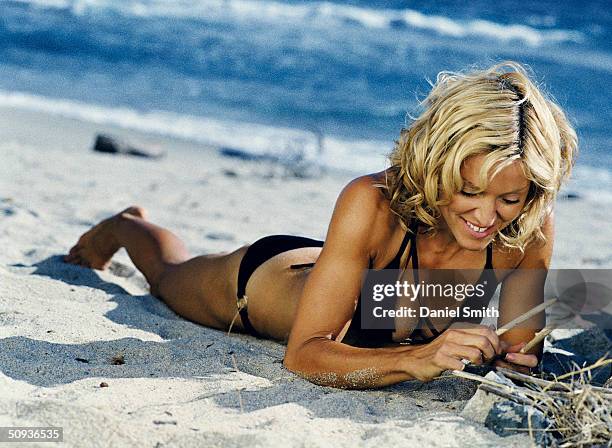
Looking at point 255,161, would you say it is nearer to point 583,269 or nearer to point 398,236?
point 583,269

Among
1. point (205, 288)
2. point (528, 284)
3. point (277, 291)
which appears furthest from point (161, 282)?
point (528, 284)

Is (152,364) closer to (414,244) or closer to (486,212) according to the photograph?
(414,244)

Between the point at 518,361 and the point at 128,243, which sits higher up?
the point at 518,361

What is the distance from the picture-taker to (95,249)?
14.3 ft

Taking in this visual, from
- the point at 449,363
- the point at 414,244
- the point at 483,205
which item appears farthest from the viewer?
the point at 414,244

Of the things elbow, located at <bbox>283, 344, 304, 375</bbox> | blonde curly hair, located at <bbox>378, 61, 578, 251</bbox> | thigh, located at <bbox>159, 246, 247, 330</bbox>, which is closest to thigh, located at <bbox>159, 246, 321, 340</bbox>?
thigh, located at <bbox>159, 246, 247, 330</bbox>

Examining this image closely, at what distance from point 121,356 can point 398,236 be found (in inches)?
40.1

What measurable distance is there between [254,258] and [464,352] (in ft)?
4.04

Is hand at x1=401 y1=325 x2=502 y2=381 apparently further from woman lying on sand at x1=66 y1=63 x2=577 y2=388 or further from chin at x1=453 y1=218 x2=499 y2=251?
chin at x1=453 y1=218 x2=499 y2=251

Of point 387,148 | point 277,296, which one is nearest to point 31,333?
point 277,296

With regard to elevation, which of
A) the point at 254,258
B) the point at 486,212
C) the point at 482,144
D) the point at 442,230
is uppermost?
the point at 482,144

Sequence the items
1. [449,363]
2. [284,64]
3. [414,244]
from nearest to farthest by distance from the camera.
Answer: [449,363] < [414,244] < [284,64]

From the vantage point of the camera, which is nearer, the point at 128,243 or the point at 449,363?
the point at 449,363

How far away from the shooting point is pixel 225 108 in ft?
37.0
